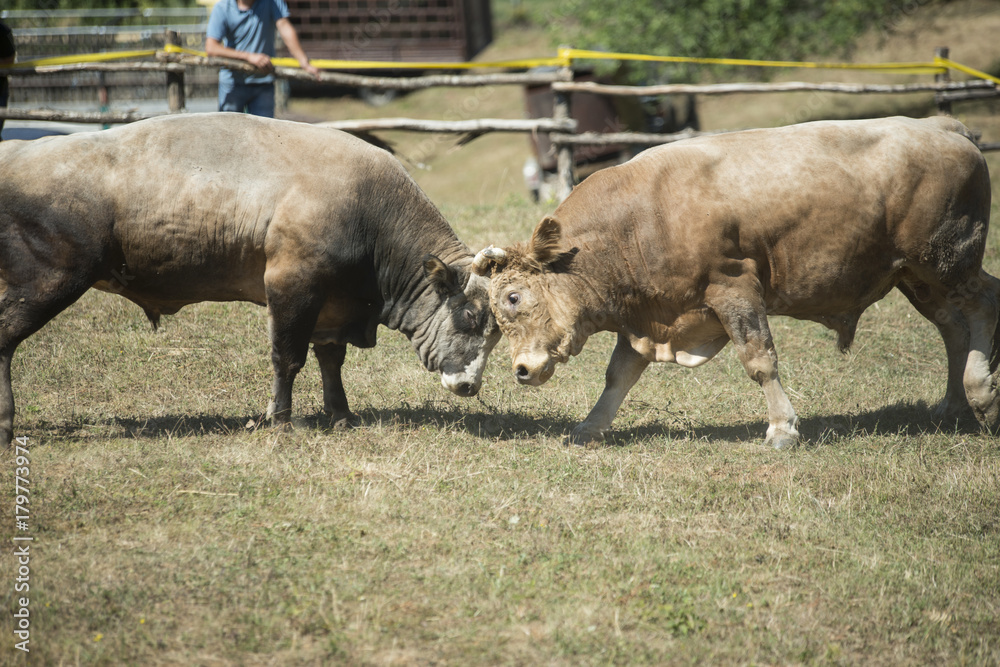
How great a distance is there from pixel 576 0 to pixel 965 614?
53.2ft

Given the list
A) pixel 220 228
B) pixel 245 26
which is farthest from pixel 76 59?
pixel 220 228

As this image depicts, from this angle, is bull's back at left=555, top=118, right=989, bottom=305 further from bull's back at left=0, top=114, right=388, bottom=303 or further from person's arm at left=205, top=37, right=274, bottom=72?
person's arm at left=205, top=37, right=274, bottom=72

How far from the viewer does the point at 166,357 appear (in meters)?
7.15

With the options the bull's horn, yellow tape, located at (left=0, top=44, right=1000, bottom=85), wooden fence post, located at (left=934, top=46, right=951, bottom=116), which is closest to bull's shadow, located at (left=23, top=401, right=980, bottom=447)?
the bull's horn

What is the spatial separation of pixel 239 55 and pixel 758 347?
535 centimetres

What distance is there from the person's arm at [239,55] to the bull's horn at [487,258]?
364cm

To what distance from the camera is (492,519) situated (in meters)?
4.50

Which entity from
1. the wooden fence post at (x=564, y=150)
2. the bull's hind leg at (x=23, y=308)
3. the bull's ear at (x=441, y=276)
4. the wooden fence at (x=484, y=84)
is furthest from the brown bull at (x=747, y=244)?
the wooden fence post at (x=564, y=150)

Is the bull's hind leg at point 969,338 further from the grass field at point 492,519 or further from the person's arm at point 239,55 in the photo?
the person's arm at point 239,55

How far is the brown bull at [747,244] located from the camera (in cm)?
519

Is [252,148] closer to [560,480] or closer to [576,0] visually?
[560,480]

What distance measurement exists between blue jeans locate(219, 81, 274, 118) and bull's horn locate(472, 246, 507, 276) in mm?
3842

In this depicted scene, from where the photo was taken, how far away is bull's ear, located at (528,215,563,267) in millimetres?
5207

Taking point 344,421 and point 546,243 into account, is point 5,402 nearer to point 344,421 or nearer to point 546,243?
point 344,421
